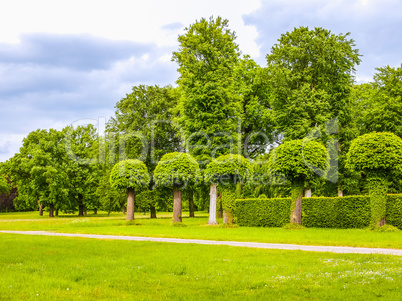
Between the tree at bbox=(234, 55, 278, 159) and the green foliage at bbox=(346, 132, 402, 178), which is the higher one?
the tree at bbox=(234, 55, 278, 159)

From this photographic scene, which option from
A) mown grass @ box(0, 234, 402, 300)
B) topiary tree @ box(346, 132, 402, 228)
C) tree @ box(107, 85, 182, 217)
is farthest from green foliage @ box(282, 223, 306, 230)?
tree @ box(107, 85, 182, 217)

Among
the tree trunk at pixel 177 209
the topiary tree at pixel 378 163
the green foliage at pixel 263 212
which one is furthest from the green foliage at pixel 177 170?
the topiary tree at pixel 378 163

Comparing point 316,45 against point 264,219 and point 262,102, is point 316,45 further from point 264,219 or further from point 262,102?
point 264,219

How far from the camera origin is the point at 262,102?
39.5m

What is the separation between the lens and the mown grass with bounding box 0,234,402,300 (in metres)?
7.17

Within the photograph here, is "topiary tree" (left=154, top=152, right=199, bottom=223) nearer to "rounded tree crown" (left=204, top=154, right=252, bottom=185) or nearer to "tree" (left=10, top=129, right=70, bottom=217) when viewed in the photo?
"rounded tree crown" (left=204, top=154, right=252, bottom=185)

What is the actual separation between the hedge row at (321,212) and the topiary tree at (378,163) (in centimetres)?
96

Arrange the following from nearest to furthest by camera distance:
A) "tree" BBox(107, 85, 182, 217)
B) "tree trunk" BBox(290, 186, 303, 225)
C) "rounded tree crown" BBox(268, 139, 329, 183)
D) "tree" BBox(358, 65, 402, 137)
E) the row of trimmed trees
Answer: the row of trimmed trees < "rounded tree crown" BBox(268, 139, 329, 183) < "tree trunk" BBox(290, 186, 303, 225) < "tree" BBox(358, 65, 402, 137) < "tree" BBox(107, 85, 182, 217)

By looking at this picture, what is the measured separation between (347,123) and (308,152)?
10.3 metres

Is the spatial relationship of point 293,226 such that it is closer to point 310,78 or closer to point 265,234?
point 265,234

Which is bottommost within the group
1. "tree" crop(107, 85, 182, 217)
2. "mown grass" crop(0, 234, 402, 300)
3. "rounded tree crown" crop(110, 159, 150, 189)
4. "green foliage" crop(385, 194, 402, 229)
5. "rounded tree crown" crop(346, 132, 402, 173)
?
"mown grass" crop(0, 234, 402, 300)

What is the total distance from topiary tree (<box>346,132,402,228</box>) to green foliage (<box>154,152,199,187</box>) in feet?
42.4

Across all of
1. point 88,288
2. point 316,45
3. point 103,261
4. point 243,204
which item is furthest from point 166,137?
point 88,288

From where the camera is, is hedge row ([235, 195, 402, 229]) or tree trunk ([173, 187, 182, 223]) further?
tree trunk ([173, 187, 182, 223])
